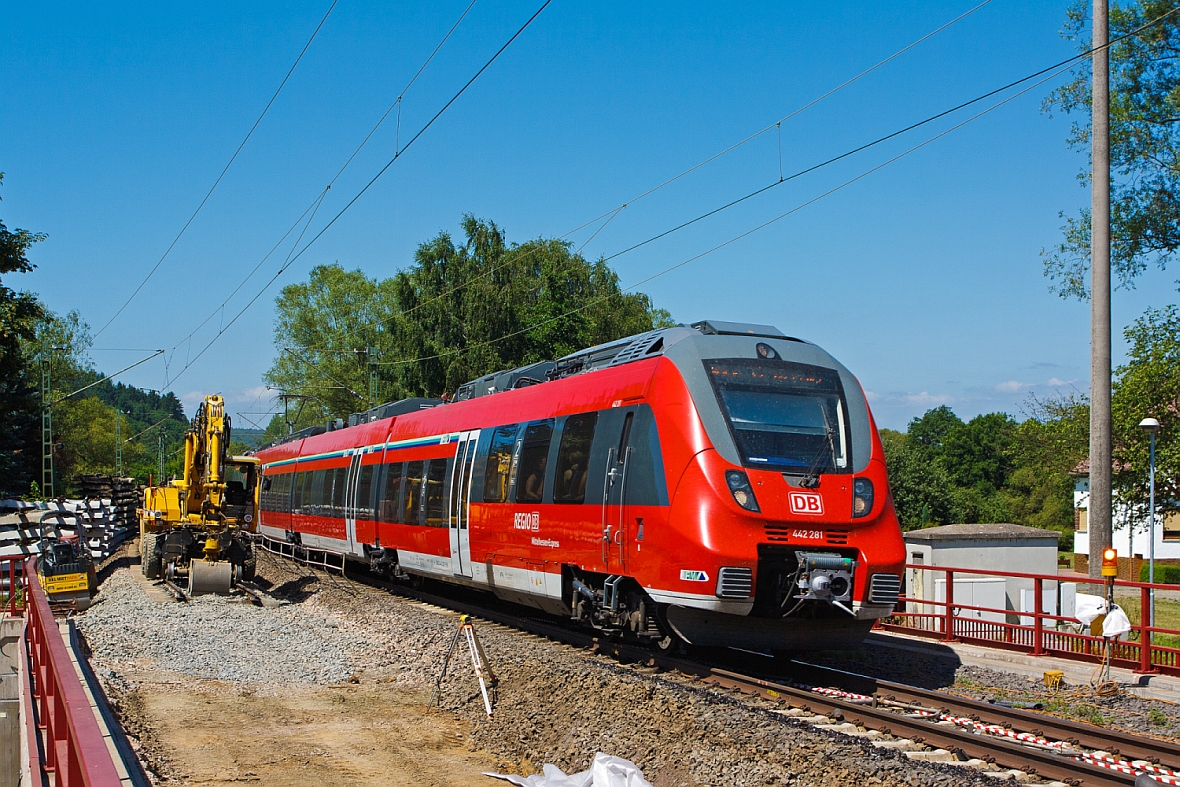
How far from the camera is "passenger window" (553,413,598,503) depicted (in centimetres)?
1192

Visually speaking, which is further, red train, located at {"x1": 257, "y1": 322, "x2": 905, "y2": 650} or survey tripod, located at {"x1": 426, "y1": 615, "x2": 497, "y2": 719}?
survey tripod, located at {"x1": 426, "y1": 615, "x2": 497, "y2": 719}

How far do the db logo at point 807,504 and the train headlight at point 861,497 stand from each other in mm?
401

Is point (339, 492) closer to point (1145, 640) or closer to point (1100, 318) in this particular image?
point (1100, 318)

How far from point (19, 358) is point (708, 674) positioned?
30946 mm

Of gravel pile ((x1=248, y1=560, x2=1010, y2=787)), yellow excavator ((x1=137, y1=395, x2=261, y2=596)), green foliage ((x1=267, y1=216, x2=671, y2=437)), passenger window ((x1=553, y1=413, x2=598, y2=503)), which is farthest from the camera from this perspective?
green foliage ((x1=267, y1=216, x2=671, y2=437))

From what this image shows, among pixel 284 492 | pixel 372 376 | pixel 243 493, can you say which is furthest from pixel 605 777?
pixel 372 376

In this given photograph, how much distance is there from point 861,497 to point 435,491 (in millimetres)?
8664

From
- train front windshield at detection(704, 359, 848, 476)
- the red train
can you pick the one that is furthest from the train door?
train front windshield at detection(704, 359, 848, 476)

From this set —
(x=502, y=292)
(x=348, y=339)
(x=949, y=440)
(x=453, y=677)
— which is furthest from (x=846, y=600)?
(x=949, y=440)

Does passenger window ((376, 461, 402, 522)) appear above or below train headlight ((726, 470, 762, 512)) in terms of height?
below

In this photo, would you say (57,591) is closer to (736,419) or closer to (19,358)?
(736,419)

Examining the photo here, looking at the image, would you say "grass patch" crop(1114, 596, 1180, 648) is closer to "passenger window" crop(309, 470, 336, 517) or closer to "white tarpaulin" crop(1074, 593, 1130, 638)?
"white tarpaulin" crop(1074, 593, 1130, 638)

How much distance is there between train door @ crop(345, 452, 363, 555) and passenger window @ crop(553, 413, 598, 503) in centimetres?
1078

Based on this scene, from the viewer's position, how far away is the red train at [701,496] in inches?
384
